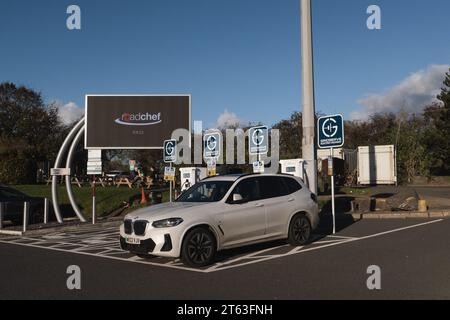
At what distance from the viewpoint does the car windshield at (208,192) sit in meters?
9.59

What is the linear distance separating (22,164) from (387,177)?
23339mm

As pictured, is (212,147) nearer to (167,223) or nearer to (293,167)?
(293,167)

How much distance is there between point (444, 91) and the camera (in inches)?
1839

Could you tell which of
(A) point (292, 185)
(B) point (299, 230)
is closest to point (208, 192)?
(A) point (292, 185)

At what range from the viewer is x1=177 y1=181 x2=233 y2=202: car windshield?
959 centimetres

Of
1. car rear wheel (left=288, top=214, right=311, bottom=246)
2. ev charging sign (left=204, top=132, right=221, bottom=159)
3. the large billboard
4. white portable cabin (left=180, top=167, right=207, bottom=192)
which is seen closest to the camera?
car rear wheel (left=288, top=214, right=311, bottom=246)

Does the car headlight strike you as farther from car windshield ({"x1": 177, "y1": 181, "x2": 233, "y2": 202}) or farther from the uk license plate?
car windshield ({"x1": 177, "y1": 181, "x2": 233, "y2": 202})

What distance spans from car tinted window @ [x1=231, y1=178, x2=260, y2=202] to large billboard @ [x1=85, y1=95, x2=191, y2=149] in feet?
57.5

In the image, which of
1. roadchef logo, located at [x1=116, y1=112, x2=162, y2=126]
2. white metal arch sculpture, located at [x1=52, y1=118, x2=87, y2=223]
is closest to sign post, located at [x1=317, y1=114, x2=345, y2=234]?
white metal arch sculpture, located at [x1=52, y1=118, x2=87, y2=223]

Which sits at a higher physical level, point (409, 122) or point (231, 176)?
point (409, 122)
